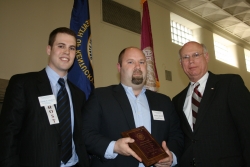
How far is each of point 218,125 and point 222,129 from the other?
52 millimetres

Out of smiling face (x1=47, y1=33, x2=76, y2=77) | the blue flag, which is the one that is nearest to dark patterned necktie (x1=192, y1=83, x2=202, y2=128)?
smiling face (x1=47, y1=33, x2=76, y2=77)

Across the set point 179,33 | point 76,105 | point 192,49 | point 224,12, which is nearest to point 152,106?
point 76,105

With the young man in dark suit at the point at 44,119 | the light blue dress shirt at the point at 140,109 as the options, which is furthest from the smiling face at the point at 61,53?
the light blue dress shirt at the point at 140,109

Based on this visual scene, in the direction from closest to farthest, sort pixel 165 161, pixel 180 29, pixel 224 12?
pixel 165 161 < pixel 224 12 < pixel 180 29

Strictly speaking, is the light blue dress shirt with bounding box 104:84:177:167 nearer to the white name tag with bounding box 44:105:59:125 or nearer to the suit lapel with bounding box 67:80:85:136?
the suit lapel with bounding box 67:80:85:136

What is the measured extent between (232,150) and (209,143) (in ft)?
0.70

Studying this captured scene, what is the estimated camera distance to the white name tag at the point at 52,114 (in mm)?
2145

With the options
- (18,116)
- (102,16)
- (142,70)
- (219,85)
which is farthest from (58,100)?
(102,16)

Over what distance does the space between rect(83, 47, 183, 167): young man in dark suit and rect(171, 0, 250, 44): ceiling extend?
5.66m

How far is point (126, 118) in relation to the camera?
231 cm

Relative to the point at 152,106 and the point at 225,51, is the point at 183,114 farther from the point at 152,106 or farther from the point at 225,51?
the point at 225,51

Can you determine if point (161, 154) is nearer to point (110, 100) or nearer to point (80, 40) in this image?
point (110, 100)

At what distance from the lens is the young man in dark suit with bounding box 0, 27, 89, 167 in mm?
1992

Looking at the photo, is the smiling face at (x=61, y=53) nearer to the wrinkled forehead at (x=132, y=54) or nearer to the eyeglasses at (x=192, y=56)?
the wrinkled forehead at (x=132, y=54)
